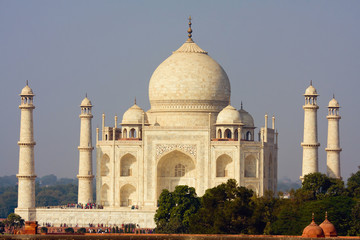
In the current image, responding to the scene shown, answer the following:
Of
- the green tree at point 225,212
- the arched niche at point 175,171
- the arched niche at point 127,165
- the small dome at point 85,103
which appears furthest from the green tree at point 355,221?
the small dome at point 85,103

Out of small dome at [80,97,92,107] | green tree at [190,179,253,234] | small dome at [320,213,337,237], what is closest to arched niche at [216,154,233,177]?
small dome at [80,97,92,107]

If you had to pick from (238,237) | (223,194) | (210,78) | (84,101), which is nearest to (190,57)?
(210,78)

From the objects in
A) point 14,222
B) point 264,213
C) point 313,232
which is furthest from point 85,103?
point 313,232

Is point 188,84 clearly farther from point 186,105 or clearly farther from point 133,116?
point 133,116

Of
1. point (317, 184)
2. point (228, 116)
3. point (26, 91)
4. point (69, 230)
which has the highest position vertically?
point (26, 91)

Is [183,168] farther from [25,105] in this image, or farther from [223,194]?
[223,194]

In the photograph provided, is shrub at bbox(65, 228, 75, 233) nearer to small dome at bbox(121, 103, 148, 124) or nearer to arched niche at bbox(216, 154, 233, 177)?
small dome at bbox(121, 103, 148, 124)
